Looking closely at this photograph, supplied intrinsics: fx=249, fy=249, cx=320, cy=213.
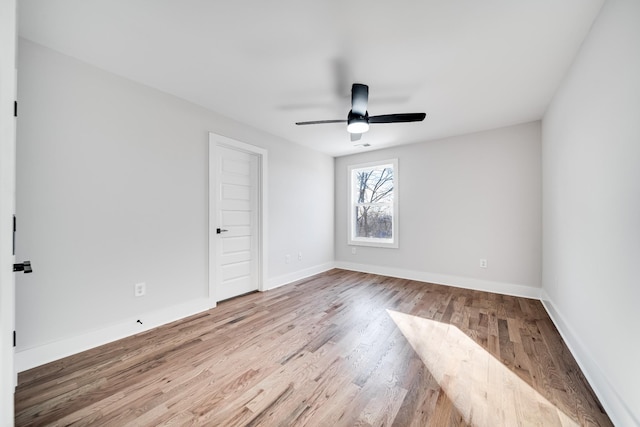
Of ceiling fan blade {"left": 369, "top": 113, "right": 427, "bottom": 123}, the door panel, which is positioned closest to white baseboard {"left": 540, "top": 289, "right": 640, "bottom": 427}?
ceiling fan blade {"left": 369, "top": 113, "right": 427, "bottom": 123}

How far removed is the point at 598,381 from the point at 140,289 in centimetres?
364

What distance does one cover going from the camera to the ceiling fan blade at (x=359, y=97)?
7.67 feet

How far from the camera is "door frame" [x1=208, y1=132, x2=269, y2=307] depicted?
10.00ft

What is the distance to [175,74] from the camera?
7.64 feet

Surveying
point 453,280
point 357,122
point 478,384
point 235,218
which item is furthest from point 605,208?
point 235,218

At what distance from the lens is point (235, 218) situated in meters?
3.49

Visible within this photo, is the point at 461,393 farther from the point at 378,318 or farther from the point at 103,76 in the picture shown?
the point at 103,76

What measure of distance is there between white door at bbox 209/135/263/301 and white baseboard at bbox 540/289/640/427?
11.1 ft

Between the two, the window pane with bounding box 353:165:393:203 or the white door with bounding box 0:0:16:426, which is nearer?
the white door with bounding box 0:0:16:426

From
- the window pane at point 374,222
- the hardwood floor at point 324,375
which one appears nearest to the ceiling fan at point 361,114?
the hardwood floor at point 324,375

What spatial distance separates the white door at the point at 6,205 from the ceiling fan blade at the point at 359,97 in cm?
209

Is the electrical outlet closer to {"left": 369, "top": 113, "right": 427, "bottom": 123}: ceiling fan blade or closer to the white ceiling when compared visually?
the white ceiling

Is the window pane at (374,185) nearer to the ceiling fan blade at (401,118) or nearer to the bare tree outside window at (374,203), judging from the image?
the bare tree outside window at (374,203)

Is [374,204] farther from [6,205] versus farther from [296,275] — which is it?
[6,205]
